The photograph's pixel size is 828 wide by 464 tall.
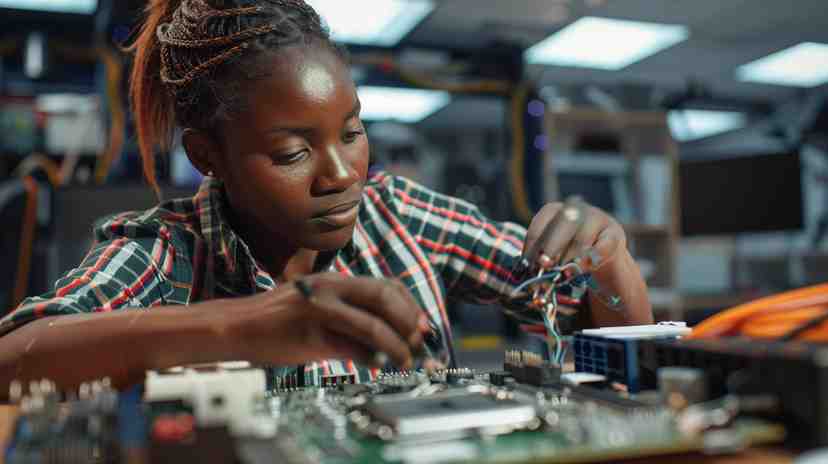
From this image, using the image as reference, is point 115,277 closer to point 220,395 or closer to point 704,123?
point 220,395

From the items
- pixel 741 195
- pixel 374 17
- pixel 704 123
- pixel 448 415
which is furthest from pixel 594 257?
pixel 704 123

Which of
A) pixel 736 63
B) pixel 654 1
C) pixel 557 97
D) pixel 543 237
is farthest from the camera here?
pixel 557 97

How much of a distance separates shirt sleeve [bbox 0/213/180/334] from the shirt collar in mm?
69

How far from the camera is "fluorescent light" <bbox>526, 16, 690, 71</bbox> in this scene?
4.68 meters

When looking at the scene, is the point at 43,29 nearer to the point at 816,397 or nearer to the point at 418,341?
the point at 418,341

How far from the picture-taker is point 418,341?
647 mm

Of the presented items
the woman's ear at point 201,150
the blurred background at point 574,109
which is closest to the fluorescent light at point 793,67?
the blurred background at point 574,109

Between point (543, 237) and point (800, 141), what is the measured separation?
4.83 meters

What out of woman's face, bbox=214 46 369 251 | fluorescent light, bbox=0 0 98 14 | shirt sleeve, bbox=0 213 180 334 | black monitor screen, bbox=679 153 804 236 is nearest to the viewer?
shirt sleeve, bbox=0 213 180 334

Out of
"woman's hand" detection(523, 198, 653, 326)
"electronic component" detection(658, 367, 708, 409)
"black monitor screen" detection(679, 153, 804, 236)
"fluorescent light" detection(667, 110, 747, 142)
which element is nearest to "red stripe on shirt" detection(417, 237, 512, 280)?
"woman's hand" detection(523, 198, 653, 326)

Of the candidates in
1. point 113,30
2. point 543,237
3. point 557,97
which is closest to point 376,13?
point 113,30

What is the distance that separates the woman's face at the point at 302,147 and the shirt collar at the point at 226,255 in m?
0.14

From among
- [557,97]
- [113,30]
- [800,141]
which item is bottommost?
[800,141]

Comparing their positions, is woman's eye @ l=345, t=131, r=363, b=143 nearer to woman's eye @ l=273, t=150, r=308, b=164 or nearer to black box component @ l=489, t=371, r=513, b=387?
woman's eye @ l=273, t=150, r=308, b=164
